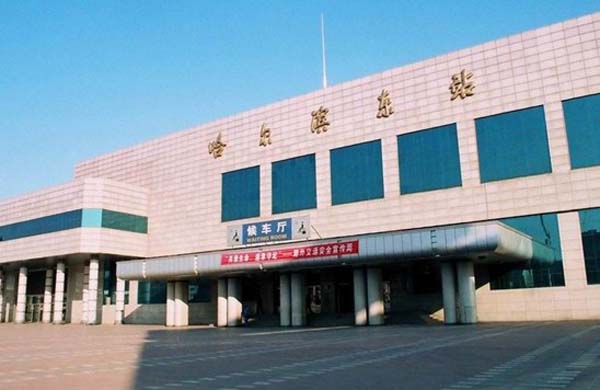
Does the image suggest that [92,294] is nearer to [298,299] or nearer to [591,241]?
[298,299]

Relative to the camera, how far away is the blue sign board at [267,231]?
41562mm

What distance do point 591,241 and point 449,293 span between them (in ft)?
27.9

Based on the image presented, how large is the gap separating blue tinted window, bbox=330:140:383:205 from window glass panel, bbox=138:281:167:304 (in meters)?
19.1

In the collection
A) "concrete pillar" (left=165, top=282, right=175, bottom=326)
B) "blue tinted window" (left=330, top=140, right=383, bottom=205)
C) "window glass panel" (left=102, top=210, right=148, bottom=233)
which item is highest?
"blue tinted window" (left=330, top=140, right=383, bottom=205)

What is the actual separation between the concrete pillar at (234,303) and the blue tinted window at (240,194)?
6.28 metres

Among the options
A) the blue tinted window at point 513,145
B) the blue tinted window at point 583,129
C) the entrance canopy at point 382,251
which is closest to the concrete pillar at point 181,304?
the entrance canopy at point 382,251

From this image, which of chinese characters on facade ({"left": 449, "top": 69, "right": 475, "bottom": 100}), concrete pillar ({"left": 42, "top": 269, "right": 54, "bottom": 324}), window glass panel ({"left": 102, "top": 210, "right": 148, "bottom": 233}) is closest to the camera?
chinese characters on facade ({"left": 449, "top": 69, "right": 475, "bottom": 100})

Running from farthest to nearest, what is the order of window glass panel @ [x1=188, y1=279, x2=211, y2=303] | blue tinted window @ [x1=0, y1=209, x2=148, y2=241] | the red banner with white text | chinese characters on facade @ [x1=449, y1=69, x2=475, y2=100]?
blue tinted window @ [x1=0, y1=209, x2=148, y2=241]
window glass panel @ [x1=188, y1=279, x2=211, y2=303]
chinese characters on facade @ [x1=449, y1=69, x2=475, y2=100]
the red banner with white text

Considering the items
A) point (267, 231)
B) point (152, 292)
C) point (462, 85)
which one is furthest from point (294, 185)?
point (152, 292)

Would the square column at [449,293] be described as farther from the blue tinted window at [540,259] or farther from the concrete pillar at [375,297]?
the blue tinted window at [540,259]

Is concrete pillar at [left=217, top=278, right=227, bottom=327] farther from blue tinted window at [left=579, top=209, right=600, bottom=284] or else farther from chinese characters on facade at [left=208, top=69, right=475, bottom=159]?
blue tinted window at [left=579, top=209, right=600, bottom=284]

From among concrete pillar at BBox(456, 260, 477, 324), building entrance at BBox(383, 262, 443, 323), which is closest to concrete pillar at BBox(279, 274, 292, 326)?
building entrance at BBox(383, 262, 443, 323)

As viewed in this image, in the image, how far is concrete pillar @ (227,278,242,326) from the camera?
129ft

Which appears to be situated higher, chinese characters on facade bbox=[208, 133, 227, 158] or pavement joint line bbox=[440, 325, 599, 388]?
chinese characters on facade bbox=[208, 133, 227, 158]
